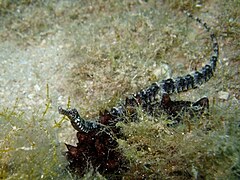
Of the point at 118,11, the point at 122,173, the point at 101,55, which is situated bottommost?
the point at 122,173

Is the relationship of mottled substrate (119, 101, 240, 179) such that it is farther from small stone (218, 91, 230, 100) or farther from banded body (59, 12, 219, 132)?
small stone (218, 91, 230, 100)

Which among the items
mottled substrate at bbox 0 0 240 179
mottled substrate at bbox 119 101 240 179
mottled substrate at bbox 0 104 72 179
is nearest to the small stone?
mottled substrate at bbox 0 0 240 179

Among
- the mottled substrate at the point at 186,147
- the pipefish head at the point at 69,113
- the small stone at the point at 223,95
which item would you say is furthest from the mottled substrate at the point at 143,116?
the pipefish head at the point at 69,113

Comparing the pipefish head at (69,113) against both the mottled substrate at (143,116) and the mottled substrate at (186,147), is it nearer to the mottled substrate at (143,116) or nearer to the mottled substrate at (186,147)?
the mottled substrate at (143,116)

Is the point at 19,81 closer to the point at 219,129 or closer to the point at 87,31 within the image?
the point at 87,31

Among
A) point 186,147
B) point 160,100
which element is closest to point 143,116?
Result: point 186,147

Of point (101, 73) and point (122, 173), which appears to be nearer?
point (122, 173)

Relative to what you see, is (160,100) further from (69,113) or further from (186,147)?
(69,113)

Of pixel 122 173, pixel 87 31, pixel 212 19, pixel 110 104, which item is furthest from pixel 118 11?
pixel 122 173

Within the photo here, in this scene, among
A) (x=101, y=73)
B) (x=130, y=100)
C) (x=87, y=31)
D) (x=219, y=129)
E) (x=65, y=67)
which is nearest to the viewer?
(x=219, y=129)
